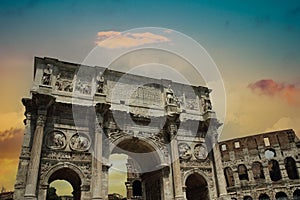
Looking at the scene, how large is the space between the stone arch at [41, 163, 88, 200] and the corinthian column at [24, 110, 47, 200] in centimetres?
63

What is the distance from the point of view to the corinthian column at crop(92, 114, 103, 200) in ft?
40.6

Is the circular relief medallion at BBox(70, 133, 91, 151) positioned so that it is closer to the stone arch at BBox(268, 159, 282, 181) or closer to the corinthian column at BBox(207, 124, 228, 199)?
the corinthian column at BBox(207, 124, 228, 199)

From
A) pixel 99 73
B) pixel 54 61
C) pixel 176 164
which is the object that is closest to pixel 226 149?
pixel 176 164

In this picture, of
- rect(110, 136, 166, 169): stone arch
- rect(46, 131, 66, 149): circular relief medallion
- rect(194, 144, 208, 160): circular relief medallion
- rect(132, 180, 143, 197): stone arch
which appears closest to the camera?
rect(46, 131, 66, 149): circular relief medallion

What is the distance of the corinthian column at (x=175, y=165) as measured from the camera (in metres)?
14.3

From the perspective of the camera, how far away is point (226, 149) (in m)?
32.5

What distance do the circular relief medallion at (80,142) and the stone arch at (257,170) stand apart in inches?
920

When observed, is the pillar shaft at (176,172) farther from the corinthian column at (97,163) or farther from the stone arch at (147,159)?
the corinthian column at (97,163)

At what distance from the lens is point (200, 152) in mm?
16812

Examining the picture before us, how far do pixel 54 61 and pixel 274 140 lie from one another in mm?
26459

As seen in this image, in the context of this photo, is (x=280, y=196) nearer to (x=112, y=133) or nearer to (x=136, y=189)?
(x=136, y=189)

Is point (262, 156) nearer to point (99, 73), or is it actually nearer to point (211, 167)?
point (211, 167)

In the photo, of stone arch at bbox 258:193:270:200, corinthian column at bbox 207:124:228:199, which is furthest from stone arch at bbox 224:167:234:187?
corinthian column at bbox 207:124:228:199

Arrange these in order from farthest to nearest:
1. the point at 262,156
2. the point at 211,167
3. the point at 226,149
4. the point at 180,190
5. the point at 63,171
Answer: the point at 226,149 < the point at 262,156 < the point at 211,167 < the point at 180,190 < the point at 63,171
